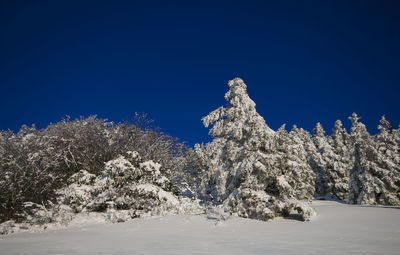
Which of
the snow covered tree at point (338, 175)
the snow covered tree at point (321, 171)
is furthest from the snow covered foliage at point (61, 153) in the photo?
the snow covered tree at point (338, 175)

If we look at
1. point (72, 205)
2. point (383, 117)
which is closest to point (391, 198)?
point (383, 117)

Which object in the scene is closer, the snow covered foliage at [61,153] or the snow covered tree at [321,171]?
the snow covered foliage at [61,153]

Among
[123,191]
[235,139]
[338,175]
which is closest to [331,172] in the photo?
[338,175]

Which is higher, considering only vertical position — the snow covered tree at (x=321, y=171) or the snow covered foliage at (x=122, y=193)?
the snow covered tree at (x=321, y=171)

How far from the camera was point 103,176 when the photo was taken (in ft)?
56.4

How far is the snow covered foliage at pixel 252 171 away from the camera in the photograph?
40.1ft

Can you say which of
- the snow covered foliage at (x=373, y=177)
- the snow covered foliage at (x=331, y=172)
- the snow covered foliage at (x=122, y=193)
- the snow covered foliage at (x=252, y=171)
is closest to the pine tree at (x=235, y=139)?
the snow covered foliage at (x=252, y=171)

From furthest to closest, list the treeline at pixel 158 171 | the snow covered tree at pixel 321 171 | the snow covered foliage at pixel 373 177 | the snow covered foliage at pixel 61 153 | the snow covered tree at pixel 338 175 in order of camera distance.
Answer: the snow covered tree at pixel 321 171, the snow covered tree at pixel 338 175, the snow covered foliage at pixel 373 177, the snow covered foliage at pixel 61 153, the treeline at pixel 158 171

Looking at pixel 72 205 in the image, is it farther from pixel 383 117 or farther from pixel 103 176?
pixel 383 117

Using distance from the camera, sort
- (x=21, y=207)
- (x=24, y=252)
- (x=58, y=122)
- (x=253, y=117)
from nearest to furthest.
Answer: (x=24, y=252)
(x=253, y=117)
(x=21, y=207)
(x=58, y=122)

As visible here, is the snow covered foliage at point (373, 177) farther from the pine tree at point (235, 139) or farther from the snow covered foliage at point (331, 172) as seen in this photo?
the pine tree at point (235, 139)

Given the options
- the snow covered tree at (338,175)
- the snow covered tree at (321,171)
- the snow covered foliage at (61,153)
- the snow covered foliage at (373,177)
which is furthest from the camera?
the snow covered tree at (321,171)

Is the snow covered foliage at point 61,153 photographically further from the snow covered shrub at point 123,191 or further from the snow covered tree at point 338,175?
the snow covered tree at point 338,175

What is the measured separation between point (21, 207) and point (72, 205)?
2.77 m
